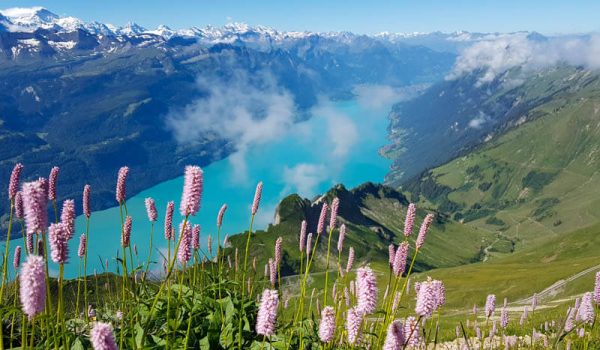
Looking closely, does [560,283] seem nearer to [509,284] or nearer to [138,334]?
[509,284]

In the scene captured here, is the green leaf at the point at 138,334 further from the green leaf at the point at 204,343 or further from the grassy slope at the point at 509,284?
the grassy slope at the point at 509,284

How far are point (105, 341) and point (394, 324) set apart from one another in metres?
2.37

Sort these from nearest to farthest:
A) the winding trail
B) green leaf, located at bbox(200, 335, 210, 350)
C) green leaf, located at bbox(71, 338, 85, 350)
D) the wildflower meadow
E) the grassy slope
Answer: the wildflower meadow < green leaf, located at bbox(71, 338, 85, 350) < green leaf, located at bbox(200, 335, 210, 350) < the grassy slope < the winding trail

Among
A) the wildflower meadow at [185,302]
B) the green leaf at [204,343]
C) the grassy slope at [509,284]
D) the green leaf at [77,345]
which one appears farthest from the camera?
the grassy slope at [509,284]

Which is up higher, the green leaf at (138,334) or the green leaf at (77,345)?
the green leaf at (138,334)

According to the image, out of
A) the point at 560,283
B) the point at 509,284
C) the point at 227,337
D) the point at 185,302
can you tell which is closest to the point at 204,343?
the point at 227,337

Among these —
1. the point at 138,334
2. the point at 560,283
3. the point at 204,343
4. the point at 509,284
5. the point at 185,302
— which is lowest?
the point at 204,343

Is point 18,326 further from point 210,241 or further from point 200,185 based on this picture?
point 200,185

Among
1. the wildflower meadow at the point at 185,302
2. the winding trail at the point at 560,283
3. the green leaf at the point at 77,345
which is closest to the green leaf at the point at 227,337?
the wildflower meadow at the point at 185,302

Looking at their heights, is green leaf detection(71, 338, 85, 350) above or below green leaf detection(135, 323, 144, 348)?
below

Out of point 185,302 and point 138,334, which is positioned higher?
point 185,302

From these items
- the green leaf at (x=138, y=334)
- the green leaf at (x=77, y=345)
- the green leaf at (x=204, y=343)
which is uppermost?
the green leaf at (x=138, y=334)

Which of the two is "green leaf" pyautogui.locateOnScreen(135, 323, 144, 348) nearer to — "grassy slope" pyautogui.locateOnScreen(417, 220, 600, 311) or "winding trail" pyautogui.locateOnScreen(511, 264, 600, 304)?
"grassy slope" pyautogui.locateOnScreen(417, 220, 600, 311)

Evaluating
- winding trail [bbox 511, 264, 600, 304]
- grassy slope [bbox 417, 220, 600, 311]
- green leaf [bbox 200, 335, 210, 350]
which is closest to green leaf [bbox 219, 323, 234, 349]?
green leaf [bbox 200, 335, 210, 350]
